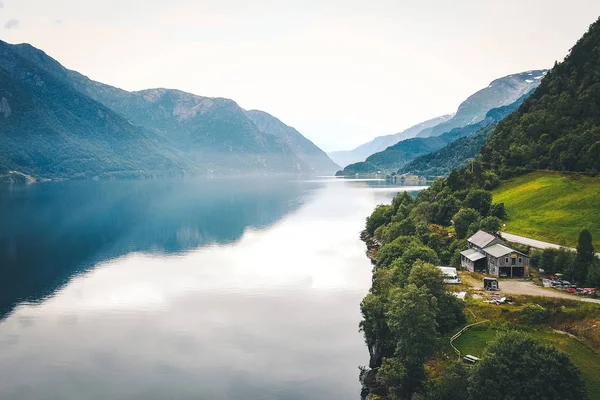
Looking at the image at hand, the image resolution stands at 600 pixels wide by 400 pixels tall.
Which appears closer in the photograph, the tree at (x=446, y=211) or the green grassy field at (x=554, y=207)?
the green grassy field at (x=554, y=207)

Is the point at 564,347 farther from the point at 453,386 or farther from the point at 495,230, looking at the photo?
the point at 495,230

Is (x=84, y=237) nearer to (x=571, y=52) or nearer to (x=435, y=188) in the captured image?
(x=435, y=188)

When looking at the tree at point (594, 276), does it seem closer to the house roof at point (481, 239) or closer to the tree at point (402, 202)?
the house roof at point (481, 239)

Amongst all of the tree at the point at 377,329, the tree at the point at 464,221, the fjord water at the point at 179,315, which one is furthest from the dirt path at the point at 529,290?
the tree at the point at 464,221

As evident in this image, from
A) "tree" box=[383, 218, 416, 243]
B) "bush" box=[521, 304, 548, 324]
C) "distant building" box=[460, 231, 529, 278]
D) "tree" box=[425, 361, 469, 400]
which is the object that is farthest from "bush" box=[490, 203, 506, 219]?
"tree" box=[425, 361, 469, 400]

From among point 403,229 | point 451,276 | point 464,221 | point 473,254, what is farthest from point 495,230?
point 451,276
